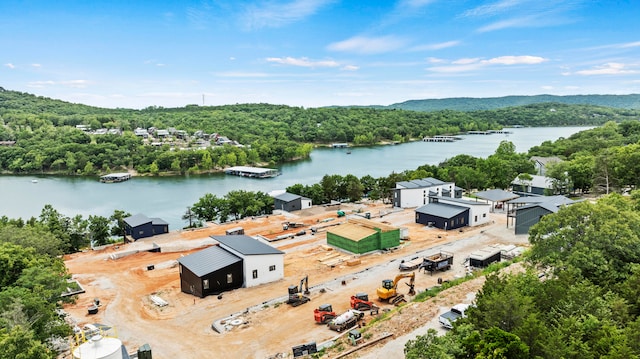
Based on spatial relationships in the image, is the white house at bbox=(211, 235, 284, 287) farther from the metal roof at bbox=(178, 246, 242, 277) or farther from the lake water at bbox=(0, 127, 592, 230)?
the lake water at bbox=(0, 127, 592, 230)

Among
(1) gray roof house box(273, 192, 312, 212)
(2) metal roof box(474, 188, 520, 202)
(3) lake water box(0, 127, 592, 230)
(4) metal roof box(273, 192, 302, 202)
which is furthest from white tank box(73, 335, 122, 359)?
(2) metal roof box(474, 188, 520, 202)

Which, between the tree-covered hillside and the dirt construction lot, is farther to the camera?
the tree-covered hillside

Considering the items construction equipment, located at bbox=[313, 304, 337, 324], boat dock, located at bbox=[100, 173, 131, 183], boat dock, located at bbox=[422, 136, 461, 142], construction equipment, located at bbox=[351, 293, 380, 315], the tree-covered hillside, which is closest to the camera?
construction equipment, located at bbox=[313, 304, 337, 324]

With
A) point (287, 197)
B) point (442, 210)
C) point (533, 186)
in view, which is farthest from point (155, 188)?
point (533, 186)

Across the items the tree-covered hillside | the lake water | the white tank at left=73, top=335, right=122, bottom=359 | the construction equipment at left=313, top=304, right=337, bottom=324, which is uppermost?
the tree-covered hillside

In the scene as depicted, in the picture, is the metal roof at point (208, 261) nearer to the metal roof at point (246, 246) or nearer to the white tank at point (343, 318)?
the metal roof at point (246, 246)

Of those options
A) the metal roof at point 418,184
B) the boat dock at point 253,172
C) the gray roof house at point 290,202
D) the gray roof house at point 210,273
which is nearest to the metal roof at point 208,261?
the gray roof house at point 210,273

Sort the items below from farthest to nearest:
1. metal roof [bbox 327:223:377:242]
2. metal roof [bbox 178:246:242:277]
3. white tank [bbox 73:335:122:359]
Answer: metal roof [bbox 327:223:377:242]
metal roof [bbox 178:246:242:277]
white tank [bbox 73:335:122:359]
